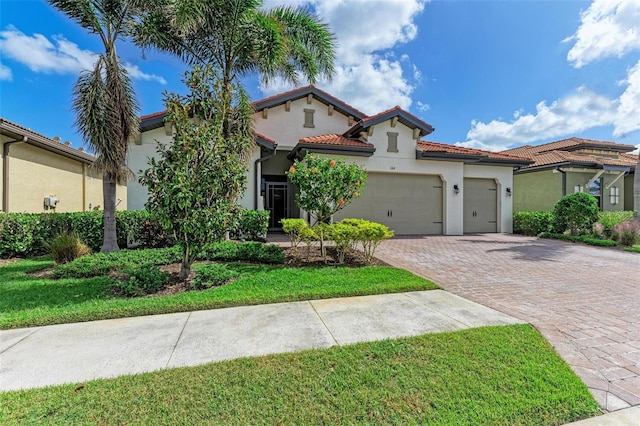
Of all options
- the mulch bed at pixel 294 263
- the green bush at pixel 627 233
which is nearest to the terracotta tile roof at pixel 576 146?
the green bush at pixel 627 233

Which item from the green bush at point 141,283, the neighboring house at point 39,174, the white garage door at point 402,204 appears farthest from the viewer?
the white garage door at point 402,204

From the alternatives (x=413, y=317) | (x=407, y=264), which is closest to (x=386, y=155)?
(x=407, y=264)

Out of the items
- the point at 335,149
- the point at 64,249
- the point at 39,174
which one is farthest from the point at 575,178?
the point at 39,174

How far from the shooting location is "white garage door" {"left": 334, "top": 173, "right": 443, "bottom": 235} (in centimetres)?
1306

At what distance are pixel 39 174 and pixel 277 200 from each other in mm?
10017

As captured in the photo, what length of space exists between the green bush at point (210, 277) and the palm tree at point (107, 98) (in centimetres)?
447

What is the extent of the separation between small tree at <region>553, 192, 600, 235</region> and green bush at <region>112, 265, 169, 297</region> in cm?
1620

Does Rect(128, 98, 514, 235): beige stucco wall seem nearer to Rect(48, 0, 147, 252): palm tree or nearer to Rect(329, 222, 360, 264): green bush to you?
Rect(48, 0, 147, 252): palm tree

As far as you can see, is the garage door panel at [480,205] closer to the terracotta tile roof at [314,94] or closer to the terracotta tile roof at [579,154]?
the terracotta tile roof at [579,154]

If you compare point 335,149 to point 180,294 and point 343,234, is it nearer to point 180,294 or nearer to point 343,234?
point 343,234

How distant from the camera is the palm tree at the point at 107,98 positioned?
24.9ft

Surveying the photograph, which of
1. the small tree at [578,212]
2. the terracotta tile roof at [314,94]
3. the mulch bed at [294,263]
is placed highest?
the terracotta tile roof at [314,94]

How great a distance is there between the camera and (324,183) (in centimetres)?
774

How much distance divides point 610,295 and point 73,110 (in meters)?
13.3
